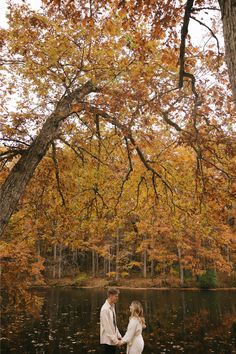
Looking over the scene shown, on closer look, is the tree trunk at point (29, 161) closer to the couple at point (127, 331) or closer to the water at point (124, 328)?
the couple at point (127, 331)

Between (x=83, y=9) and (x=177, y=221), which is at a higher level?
(x=83, y=9)

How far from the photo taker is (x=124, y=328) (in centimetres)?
1270

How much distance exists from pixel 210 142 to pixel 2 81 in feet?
17.0

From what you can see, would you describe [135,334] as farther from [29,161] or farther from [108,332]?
[29,161]

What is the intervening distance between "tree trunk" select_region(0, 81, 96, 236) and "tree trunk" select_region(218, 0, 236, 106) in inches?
157

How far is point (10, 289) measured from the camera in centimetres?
1016

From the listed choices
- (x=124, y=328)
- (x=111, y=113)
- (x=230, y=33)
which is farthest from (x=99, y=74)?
(x=124, y=328)

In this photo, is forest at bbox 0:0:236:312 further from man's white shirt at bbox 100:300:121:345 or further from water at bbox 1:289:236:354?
water at bbox 1:289:236:354

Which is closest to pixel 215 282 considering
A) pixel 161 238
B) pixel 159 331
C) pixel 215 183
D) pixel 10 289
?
pixel 161 238

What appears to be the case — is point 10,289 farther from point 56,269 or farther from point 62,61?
point 56,269

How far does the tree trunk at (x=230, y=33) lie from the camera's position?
224 cm

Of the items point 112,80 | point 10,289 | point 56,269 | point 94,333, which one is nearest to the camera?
point 112,80

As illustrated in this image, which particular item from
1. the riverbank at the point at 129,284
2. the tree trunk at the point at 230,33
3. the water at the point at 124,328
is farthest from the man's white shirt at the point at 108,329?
the riverbank at the point at 129,284

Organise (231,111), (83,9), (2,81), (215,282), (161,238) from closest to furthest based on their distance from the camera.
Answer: (83,9) < (231,111) < (2,81) < (215,282) < (161,238)
